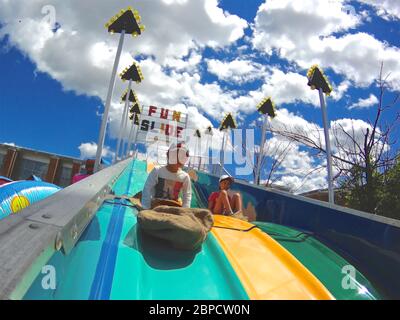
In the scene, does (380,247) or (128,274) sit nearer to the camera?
(128,274)

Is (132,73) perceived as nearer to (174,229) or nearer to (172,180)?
(172,180)

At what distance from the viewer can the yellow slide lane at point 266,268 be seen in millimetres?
1923

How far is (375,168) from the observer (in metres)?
7.30

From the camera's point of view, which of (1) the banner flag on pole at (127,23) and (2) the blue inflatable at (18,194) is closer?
(2) the blue inflatable at (18,194)

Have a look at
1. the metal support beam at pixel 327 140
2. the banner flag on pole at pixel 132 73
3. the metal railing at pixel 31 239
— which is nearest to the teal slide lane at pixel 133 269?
the metal railing at pixel 31 239

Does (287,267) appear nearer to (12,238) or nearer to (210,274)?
(210,274)

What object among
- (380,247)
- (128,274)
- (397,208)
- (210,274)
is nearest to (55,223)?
(128,274)

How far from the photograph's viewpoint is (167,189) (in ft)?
12.1

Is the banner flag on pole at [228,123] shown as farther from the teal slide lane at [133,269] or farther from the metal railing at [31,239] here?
the metal railing at [31,239]

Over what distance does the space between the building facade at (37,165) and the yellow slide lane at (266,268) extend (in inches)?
983

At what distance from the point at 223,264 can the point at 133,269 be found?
0.62m

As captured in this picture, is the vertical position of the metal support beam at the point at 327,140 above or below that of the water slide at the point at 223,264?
above

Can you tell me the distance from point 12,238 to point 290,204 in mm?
3270

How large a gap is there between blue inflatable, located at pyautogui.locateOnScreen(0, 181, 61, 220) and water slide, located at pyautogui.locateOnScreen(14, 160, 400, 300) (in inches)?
82.9
